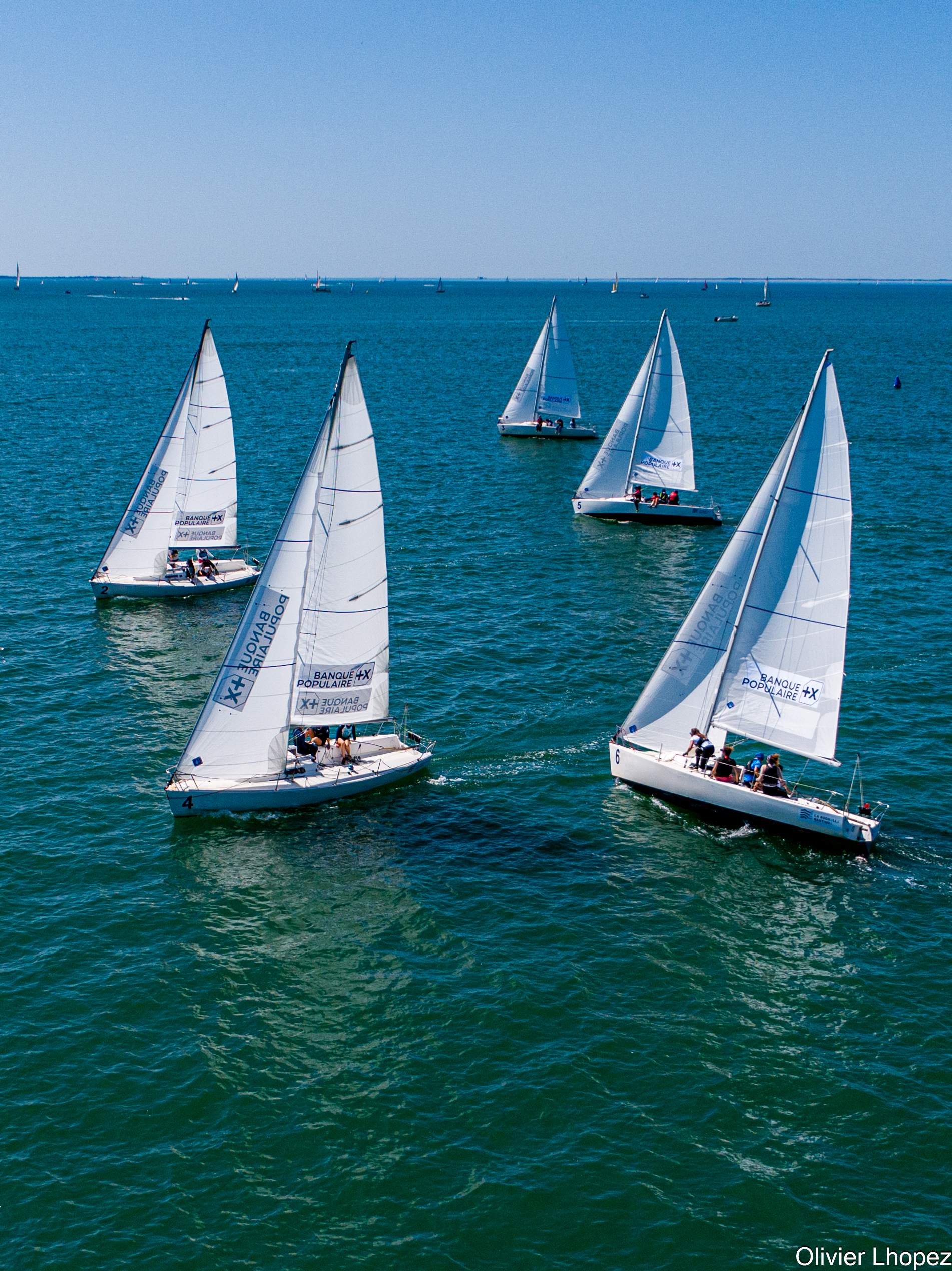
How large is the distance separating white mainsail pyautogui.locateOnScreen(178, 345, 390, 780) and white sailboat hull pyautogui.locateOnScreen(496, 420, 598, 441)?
235 feet

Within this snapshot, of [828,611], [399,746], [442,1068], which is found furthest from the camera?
[399,746]

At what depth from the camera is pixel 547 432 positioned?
362 ft

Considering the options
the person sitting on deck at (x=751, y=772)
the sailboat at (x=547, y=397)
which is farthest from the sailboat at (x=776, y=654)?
the sailboat at (x=547, y=397)

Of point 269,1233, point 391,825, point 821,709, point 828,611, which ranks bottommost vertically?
point 269,1233

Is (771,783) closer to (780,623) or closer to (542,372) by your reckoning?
(780,623)

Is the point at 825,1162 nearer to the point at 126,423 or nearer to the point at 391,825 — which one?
the point at 391,825

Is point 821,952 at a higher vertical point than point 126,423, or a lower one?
lower

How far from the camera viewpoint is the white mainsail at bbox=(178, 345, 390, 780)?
129 feet

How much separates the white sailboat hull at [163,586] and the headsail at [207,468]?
2335mm

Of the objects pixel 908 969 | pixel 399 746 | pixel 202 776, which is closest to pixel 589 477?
pixel 399 746

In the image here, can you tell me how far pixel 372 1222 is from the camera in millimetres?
23703

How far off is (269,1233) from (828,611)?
27.0 meters

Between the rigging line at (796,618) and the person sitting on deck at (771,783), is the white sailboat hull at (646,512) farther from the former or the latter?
the person sitting on deck at (771,783)

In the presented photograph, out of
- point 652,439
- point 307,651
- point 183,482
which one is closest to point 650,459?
point 652,439
